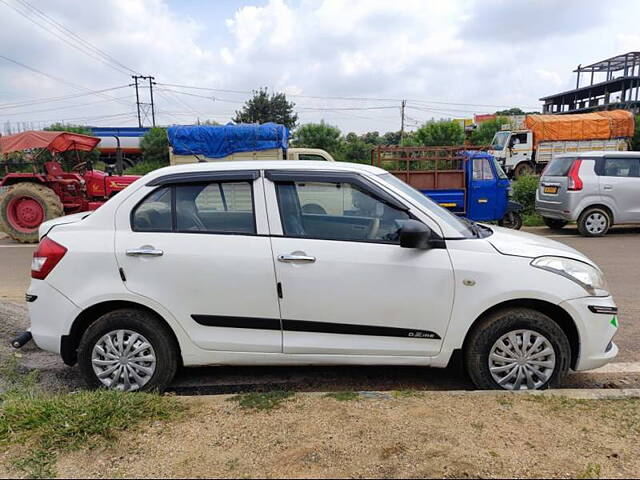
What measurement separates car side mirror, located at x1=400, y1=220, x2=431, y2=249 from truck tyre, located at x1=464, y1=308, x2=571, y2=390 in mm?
727

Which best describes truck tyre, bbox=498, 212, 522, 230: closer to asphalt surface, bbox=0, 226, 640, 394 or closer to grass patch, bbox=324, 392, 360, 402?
asphalt surface, bbox=0, 226, 640, 394

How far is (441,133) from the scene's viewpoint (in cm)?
3303

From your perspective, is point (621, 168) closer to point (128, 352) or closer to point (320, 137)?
point (128, 352)

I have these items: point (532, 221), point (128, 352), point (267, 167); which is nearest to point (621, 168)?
point (532, 221)

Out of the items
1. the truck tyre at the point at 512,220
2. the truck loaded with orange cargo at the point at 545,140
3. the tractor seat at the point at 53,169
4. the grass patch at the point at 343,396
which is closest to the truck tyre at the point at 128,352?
the grass patch at the point at 343,396

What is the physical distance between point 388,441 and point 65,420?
5.99 ft

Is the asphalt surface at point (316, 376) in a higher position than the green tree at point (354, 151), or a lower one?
lower

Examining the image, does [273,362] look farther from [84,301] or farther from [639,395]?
[639,395]

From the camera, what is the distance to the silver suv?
1019cm

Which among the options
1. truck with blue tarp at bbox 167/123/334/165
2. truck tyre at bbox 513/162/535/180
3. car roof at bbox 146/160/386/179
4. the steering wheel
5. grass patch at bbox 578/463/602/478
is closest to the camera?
grass patch at bbox 578/463/602/478

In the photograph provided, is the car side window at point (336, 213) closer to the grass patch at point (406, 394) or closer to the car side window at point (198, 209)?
the car side window at point (198, 209)

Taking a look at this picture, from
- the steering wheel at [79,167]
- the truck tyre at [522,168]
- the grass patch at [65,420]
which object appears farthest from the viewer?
the truck tyre at [522,168]

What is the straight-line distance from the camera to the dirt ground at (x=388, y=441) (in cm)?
231

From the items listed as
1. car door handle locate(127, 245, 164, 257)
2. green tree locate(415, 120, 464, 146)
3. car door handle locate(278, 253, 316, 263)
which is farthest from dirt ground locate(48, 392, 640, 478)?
green tree locate(415, 120, 464, 146)
